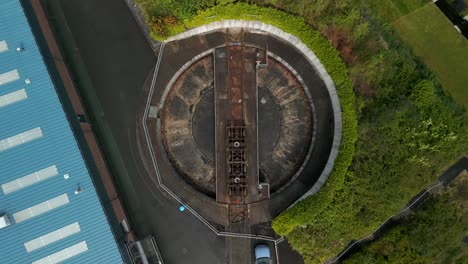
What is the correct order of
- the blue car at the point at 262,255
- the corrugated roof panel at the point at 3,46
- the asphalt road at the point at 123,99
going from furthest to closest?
the asphalt road at the point at 123,99, the blue car at the point at 262,255, the corrugated roof panel at the point at 3,46

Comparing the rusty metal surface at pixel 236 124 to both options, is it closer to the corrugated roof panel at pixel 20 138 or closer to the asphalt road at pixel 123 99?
the asphalt road at pixel 123 99

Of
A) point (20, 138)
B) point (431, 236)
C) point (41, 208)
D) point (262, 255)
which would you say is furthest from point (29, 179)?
point (431, 236)

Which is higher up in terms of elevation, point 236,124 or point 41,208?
point 41,208

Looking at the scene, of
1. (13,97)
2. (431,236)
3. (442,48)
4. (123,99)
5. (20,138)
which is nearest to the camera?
(20,138)

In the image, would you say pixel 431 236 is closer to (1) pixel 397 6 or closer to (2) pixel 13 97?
(1) pixel 397 6

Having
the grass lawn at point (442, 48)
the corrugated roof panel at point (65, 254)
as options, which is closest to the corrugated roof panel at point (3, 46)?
the corrugated roof panel at point (65, 254)

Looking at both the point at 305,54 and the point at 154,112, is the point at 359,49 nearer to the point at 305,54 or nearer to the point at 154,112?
the point at 305,54

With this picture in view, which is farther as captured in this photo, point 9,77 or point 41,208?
point 9,77

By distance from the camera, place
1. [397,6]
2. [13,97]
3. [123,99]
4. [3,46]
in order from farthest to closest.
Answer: [123,99] → [397,6] → [3,46] → [13,97]
